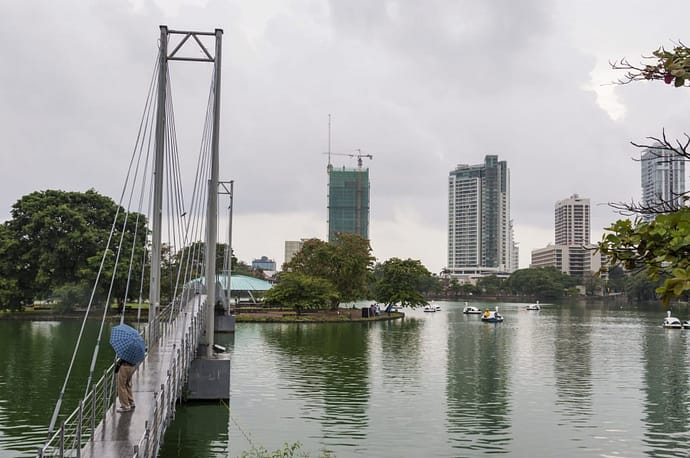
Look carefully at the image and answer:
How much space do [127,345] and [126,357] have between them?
222 mm

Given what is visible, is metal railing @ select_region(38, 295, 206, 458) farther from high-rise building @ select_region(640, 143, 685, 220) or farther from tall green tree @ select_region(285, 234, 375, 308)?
tall green tree @ select_region(285, 234, 375, 308)

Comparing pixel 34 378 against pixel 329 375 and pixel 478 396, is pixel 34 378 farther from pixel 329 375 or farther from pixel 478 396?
pixel 478 396

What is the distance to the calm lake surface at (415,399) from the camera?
17469 millimetres

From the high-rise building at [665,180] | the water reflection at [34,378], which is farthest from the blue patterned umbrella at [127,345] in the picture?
the high-rise building at [665,180]

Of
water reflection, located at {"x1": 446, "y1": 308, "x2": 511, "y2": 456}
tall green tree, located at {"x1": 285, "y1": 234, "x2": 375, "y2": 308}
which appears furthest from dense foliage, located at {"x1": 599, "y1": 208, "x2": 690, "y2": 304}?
tall green tree, located at {"x1": 285, "y1": 234, "x2": 375, "y2": 308}

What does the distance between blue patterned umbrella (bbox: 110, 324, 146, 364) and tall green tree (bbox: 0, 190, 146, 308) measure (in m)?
43.6

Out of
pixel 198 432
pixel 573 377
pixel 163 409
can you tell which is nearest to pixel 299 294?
pixel 573 377

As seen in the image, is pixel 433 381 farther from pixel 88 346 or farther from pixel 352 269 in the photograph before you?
pixel 352 269

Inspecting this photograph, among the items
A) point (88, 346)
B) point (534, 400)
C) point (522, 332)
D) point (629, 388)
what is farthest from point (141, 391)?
point (522, 332)

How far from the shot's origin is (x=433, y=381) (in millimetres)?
27375

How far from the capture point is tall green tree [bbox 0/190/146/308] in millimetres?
54938

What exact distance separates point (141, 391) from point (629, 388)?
19232 mm

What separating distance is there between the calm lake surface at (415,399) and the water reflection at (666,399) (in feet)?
0.19

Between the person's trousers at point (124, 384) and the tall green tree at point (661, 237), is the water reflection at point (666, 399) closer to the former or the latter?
the person's trousers at point (124, 384)
